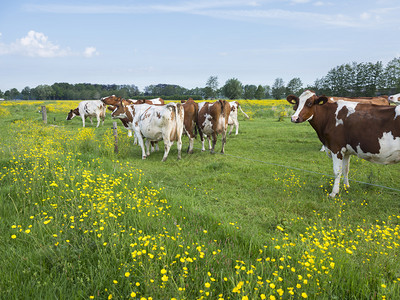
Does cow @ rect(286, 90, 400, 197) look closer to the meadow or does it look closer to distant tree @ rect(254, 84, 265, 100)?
the meadow

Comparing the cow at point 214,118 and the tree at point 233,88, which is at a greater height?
the tree at point 233,88

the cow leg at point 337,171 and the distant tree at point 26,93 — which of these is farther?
the distant tree at point 26,93

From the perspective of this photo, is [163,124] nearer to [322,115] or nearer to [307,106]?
[307,106]

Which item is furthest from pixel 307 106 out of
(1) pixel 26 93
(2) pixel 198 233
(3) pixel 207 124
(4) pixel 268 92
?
(1) pixel 26 93

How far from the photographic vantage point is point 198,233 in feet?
11.5

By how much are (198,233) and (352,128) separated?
409 centimetres

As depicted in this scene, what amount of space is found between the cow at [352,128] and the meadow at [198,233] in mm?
967

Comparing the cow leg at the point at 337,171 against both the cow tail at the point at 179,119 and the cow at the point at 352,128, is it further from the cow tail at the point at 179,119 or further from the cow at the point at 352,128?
the cow tail at the point at 179,119

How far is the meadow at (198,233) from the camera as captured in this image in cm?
235

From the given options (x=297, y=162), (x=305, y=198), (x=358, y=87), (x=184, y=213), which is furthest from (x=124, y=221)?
(x=358, y=87)

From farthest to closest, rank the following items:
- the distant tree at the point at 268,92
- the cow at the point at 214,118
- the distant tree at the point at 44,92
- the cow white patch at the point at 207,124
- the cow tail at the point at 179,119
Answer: the distant tree at the point at 268,92 → the distant tree at the point at 44,92 → the cow white patch at the point at 207,124 → the cow at the point at 214,118 → the cow tail at the point at 179,119

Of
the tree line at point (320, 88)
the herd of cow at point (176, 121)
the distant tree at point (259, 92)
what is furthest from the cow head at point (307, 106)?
the distant tree at point (259, 92)

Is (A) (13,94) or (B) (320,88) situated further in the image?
(A) (13,94)

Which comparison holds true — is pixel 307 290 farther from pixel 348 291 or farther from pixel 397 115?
pixel 397 115
